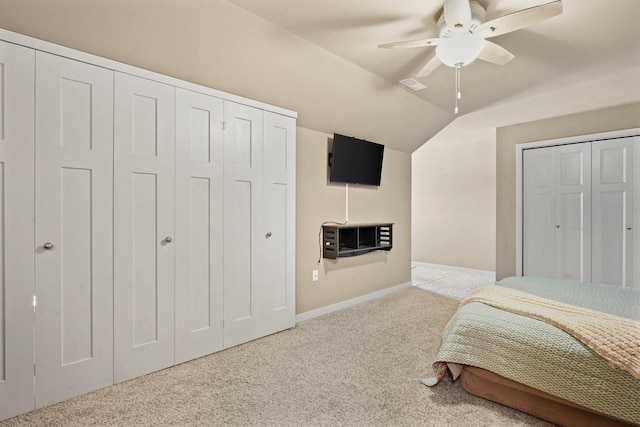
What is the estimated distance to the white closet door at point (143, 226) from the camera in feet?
7.20

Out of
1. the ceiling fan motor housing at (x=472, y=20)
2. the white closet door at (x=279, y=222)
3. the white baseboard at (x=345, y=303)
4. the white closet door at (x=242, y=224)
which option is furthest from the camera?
the white baseboard at (x=345, y=303)

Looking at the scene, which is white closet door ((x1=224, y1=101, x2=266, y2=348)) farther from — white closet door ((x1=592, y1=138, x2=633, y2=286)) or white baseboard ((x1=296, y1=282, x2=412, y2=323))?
white closet door ((x1=592, y1=138, x2=633, y2=286))

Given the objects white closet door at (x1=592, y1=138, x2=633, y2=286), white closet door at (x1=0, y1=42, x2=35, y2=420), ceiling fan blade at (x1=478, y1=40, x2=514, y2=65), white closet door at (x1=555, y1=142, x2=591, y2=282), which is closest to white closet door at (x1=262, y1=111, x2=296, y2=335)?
white closet door at (x1=0, y1=42, x2=35, y2=420)

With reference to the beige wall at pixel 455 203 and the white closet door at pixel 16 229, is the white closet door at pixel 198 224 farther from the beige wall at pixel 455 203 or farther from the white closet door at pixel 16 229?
the beige wall at pixel 455 203

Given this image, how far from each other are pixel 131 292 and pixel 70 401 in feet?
2.27

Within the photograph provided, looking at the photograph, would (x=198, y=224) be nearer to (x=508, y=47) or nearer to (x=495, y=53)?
(x=495, y=53)

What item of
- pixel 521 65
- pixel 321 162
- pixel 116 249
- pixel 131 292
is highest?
pixel 521 65

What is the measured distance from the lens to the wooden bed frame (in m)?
1.67

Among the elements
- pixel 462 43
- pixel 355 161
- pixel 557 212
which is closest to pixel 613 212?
pixel 557 212

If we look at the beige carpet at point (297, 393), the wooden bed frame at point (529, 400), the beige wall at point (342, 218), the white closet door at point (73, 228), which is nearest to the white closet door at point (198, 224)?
the beige carpet at point (297, 393)

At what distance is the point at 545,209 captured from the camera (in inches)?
181

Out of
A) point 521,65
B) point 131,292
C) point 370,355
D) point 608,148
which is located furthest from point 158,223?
point 608,148

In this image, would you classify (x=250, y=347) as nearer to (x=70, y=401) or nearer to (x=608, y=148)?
(x=70, y=401)

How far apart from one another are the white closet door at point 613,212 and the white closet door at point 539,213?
46 cm
